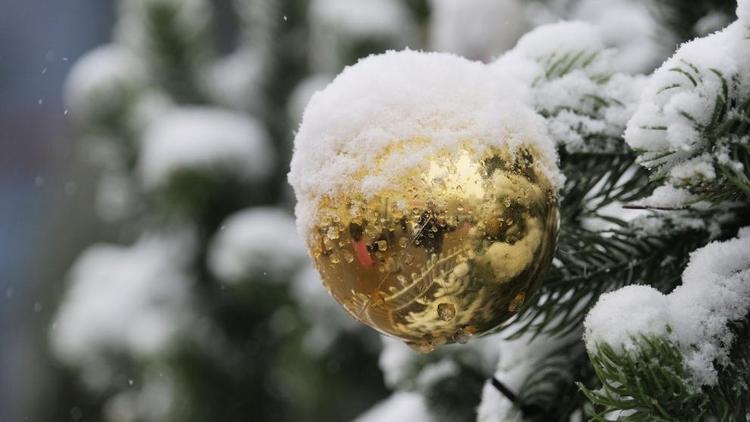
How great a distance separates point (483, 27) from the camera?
64 centimetres

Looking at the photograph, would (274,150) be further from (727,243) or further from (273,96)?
(727,243)

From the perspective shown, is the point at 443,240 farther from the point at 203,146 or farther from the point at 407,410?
the point at 203,146

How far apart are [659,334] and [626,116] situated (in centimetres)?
10

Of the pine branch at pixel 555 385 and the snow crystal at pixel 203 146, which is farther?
the snow crystal at pixel 203 146

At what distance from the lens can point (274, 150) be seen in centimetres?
97

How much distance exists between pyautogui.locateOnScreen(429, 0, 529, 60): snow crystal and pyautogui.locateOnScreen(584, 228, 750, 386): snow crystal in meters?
0.42

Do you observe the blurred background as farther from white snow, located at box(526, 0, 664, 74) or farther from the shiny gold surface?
the shiny gold surface

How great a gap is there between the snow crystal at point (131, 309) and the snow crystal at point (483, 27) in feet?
1.51

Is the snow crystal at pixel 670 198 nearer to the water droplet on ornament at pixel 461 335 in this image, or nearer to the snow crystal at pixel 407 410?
the water droplet on ornament at pixel 461 335

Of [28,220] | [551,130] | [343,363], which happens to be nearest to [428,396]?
[551,130]

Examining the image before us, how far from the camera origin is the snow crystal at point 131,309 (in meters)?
0.91

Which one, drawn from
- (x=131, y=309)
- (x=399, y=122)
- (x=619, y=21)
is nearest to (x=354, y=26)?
(x=619, y=21)

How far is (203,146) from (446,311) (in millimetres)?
667

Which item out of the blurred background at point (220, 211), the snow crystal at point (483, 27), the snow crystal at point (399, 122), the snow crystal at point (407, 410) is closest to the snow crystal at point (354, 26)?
the blurred background at point (220, 211)
